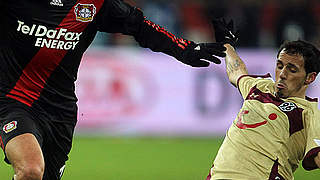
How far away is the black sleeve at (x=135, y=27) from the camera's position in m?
6.40

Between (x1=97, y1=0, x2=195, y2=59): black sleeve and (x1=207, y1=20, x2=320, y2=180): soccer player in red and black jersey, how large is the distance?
36.0 inches

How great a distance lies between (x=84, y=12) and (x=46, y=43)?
463 mm

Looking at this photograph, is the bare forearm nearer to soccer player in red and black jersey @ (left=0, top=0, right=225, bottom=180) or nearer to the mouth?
the mouth

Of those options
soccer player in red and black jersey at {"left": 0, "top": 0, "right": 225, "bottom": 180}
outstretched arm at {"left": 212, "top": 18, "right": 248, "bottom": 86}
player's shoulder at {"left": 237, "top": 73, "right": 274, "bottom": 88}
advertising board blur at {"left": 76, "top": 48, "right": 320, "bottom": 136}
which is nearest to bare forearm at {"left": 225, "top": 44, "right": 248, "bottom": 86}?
outstretched arm at {"left": 212, "top": 18, "right": 248, "bottom": 86}

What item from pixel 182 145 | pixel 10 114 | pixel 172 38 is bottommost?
pixel 182 145

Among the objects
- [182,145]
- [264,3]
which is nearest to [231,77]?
[182,145]

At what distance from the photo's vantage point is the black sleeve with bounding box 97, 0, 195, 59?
6.40 metres

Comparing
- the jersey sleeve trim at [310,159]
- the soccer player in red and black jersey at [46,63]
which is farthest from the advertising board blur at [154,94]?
the jersey sleeve trim at [310,159]

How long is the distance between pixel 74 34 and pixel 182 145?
6.85 meters

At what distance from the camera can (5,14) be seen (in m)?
5.98

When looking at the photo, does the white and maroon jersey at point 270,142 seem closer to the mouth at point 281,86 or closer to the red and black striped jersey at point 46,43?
the mouth at point 281,86

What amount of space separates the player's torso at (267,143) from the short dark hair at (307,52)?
391mm

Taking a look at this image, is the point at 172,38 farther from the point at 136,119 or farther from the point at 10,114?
the point at 136,119

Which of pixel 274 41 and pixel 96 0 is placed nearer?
pixel 96 0
